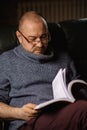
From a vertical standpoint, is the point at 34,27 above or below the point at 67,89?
above

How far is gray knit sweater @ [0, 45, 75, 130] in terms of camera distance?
162 cm

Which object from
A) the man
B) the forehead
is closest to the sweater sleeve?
the man

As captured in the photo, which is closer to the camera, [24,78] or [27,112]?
[27,112]

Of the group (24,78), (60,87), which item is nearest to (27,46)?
(24,78)

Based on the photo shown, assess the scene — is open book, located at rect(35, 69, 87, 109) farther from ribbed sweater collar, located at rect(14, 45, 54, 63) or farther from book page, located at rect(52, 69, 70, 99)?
ribbed sweater collar, located at rect(14, 45, 54, 63)

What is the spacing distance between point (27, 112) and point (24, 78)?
0.89 feet

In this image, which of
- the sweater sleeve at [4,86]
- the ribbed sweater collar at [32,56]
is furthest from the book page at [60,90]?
the sweater sleeve at [4,86]

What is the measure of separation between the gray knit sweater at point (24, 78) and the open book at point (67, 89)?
0.07 m

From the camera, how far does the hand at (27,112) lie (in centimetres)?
140

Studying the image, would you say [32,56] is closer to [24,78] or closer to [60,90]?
[24,78]

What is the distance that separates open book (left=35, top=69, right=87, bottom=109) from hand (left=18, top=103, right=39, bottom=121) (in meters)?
0.07

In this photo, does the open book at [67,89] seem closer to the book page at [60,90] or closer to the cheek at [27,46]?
the book page at [60,90]

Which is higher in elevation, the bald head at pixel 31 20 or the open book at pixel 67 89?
the bald head at pixel 31 20

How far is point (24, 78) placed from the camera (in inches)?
64.9
